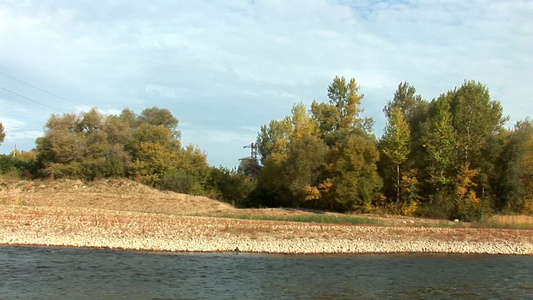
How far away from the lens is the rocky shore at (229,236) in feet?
82.0

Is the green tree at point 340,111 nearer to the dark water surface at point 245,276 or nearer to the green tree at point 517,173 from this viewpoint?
the green tree at point 517,173

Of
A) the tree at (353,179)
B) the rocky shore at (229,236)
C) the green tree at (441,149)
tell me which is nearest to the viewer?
the rocky shore at (229,236)

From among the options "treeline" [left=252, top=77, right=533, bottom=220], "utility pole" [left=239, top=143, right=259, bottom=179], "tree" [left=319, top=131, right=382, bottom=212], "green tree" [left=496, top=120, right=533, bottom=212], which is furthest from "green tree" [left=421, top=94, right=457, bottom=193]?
"utility pole" [left=239, top=143, right=259, bottom=179]

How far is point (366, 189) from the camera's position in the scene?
49.5m

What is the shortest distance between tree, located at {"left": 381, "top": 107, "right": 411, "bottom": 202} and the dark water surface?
26.4 metres

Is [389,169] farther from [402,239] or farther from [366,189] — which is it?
[402,239]

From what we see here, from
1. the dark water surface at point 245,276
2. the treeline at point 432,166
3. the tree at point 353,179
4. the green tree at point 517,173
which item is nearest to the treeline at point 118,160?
the treeline at point 432,166

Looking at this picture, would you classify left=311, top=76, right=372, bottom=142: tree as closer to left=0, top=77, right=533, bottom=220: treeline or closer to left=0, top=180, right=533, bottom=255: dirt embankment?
A: left=0, top=77, right=533, bottom=220: treeline

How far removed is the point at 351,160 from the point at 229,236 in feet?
85.6

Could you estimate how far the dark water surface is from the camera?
52.2 ft

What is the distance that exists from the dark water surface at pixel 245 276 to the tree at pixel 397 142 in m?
26.4

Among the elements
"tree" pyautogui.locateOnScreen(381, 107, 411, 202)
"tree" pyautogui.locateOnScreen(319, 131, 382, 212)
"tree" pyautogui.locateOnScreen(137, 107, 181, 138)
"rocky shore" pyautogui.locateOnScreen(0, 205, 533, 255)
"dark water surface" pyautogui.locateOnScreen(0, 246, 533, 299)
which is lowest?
"dark water surface" pyautogui.locateOnScreen(0, 246, 533, 299)

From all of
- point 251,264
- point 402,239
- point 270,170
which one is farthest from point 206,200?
point 251,264

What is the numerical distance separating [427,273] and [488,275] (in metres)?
2.64
